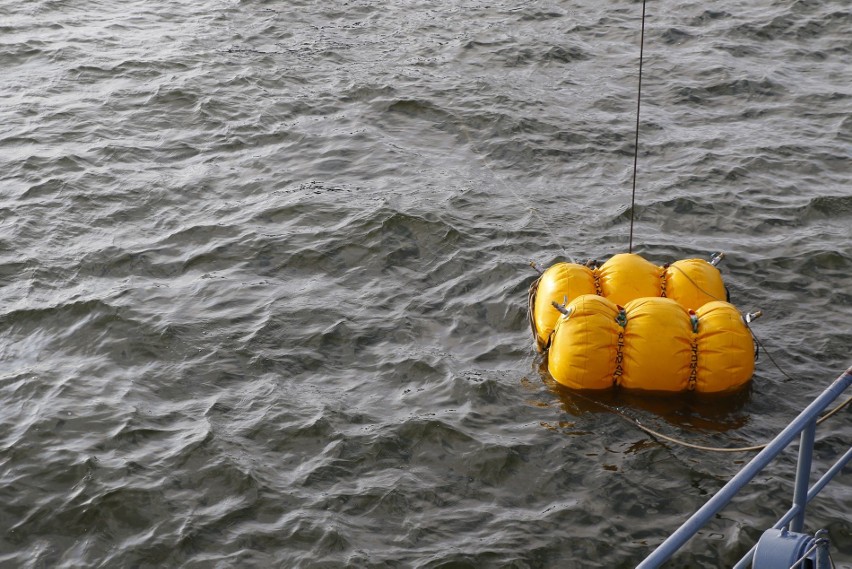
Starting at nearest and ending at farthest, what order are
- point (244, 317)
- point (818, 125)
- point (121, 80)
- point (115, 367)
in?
1. point (115, 367)
2. point (244, 317)
3. point (818, 125)
4. point (121, 80)

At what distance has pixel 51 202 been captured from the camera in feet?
38.0

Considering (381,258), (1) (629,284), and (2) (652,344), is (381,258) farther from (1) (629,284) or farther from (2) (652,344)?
(2) (652,344)

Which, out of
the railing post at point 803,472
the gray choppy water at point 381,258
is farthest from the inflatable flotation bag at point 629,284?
the railing post at point 803,472

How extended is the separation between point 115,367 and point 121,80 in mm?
7007

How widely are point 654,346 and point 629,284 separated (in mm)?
790

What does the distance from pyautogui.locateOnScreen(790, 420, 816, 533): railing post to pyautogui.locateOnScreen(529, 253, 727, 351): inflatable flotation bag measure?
3.68m

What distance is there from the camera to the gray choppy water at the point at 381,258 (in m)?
7.18

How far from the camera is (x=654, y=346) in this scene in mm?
7664

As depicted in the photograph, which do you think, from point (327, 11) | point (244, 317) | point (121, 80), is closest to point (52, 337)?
point (244, 317)

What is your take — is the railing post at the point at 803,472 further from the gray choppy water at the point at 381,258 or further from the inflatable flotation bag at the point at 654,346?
the inflatable flotation bag at the point at 654,346

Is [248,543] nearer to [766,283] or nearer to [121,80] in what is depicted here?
[766,283]

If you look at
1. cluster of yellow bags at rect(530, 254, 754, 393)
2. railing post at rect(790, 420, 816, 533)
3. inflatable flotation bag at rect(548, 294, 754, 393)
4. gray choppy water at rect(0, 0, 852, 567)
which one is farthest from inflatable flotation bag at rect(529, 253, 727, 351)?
railing post at rect(790, 420, 816, 533)

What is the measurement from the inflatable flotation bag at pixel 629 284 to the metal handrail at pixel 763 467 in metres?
3.29

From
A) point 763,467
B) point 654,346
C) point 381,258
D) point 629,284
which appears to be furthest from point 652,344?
point 763,467
